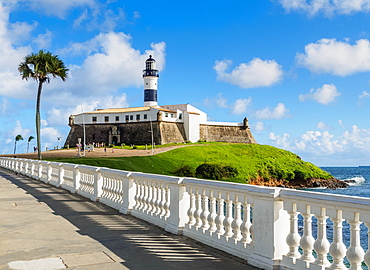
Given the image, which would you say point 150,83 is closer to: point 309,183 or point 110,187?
point 309,183

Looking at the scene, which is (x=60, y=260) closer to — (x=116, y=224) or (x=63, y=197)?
(x=116, y=224)

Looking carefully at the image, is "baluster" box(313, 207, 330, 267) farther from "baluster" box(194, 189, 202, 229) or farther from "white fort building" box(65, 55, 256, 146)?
"white fort building" box(65, 55, 256, 146)

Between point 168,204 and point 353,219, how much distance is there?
451 centimetres

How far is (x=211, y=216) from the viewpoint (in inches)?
268

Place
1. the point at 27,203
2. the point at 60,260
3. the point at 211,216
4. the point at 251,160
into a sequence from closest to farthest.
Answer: the point at 60,260
the point at 211,216
the point at 27,203
the point at 251,160

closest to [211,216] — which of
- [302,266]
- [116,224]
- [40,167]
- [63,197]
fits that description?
[302,266]

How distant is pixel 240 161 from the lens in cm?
7594

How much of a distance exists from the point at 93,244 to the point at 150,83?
8820 centimetres

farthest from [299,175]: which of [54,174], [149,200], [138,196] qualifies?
[149,200]

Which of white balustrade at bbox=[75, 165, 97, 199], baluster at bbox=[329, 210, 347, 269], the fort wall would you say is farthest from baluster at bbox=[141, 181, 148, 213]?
the fort wall

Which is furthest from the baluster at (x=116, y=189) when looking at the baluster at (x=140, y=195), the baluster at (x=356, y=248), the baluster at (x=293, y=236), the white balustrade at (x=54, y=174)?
the white balustrade at (x=54, y=174)

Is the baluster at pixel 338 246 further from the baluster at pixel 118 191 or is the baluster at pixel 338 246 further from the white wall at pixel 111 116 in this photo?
the white wall at pixel 111 116

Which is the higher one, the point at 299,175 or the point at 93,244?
the point at 93,244

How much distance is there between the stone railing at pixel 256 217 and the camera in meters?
4.39
